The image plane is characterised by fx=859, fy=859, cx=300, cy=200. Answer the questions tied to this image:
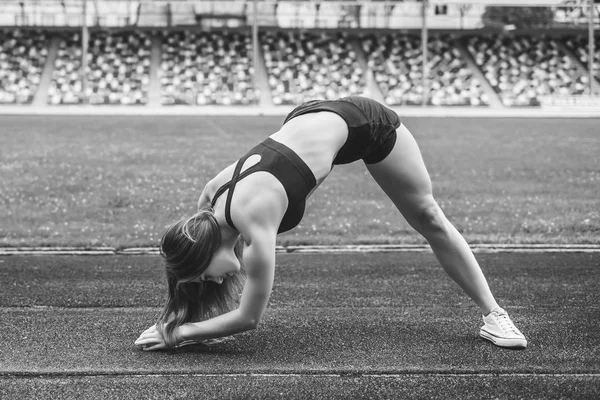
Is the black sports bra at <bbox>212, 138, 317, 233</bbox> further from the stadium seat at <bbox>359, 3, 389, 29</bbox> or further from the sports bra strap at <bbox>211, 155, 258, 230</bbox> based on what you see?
the stadium seat at <bbox>359, 3, 389, 29</bbox>

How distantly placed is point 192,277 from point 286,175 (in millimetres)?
698

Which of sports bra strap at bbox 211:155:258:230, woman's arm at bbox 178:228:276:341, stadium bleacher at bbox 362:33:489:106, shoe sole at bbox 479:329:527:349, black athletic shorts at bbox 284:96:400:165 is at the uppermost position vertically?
black athletic shorts at bbox 284:96:400:165

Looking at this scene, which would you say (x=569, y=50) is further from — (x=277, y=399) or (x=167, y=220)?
(x=277, y=399)

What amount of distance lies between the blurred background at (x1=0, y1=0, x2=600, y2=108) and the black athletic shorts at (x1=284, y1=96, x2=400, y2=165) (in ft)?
107

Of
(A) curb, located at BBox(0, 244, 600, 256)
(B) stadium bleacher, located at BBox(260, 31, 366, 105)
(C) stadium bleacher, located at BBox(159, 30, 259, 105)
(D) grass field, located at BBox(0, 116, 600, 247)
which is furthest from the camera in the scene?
(B) stadium bleacher, located at BBox(260, 31, 366, 105)

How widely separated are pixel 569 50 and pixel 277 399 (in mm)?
42957

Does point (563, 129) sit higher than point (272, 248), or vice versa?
point (272, 248)

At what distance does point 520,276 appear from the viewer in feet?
22.8

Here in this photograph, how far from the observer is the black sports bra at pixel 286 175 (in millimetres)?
4055

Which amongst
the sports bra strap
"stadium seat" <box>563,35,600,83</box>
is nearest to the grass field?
the sports bra strap

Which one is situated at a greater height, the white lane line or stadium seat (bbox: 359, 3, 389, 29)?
stadium seat (bbox: 359, 3, 389, 29)

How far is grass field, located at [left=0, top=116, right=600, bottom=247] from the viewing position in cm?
979

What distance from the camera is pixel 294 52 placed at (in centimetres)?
4225

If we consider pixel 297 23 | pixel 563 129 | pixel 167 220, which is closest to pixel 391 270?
pixel 167 220
